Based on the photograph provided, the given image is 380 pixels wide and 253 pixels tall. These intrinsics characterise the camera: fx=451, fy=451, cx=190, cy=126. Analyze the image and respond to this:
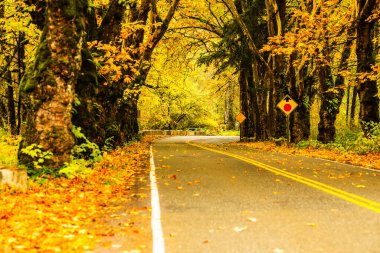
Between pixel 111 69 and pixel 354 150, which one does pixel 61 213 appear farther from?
pixel 354 150

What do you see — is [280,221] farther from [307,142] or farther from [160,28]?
[307,142]

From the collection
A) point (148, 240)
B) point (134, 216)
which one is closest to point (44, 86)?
point (134, 216)

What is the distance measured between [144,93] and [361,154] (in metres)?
24.6

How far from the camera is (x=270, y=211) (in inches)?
288

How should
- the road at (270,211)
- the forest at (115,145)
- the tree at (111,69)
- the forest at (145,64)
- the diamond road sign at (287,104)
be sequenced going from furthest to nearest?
the diamond road sign at (287,104) < the tree at (111,69) < the forest at (145,64) < the forest at (115,145) < the road at (270,211)

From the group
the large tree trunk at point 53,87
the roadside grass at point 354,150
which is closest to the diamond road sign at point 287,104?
the roadside grass at point 354,150

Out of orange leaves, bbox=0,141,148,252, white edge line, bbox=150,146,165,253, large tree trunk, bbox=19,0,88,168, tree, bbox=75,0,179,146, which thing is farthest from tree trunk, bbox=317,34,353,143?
large tree trunk, bbox=19,0,88,168

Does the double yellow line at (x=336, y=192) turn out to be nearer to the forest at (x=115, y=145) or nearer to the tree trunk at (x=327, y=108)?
the forest at (x=115, y=145)

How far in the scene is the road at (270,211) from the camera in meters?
5.46

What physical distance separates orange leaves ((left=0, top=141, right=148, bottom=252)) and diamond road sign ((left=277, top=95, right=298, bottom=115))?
50.9ft

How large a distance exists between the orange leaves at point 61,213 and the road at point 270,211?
970 millimetres

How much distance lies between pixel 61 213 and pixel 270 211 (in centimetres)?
337

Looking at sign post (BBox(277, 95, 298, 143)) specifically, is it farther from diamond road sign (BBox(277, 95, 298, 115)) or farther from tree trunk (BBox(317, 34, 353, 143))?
tree trunk (BBox(317, 34, 353, 143))

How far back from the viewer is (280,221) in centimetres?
660
